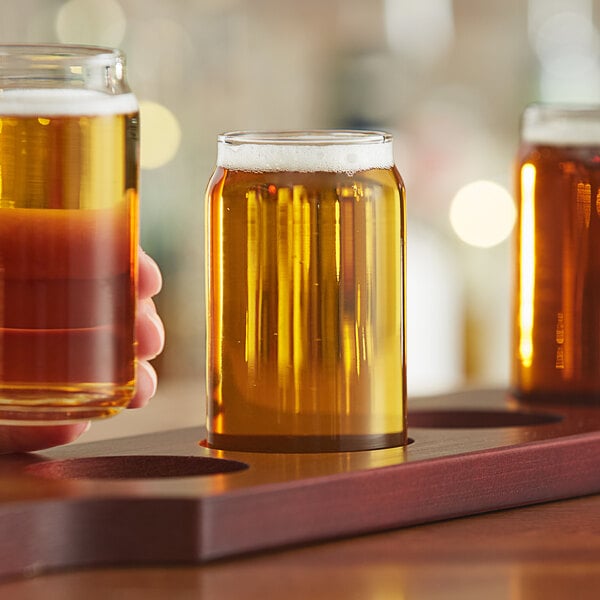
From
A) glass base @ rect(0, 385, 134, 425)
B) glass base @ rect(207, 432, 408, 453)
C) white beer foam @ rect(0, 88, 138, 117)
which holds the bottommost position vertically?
glass base @ rect(207, 432, 408, 453)

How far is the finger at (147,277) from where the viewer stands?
34.9 inches

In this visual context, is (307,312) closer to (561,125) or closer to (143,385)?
(143,385)

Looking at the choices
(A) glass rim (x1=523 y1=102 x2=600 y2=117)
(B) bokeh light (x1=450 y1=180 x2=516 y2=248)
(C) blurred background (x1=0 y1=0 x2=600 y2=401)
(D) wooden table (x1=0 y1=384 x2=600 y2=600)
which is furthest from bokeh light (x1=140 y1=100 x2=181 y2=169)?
(D) wooden table (x1=0 y1=384 x2=600 y2=600)

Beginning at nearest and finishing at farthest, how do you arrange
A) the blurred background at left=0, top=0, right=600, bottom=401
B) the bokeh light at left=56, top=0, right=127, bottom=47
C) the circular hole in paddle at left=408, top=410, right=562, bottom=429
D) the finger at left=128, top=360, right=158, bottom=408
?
the finger at left=128, top=360, right=158, bottom=408 < the circular hole in paddle at left=408, top=410, right=562, bottom=429 < the bokeh light at left=56, top=0, right=127, bottom=47 < the blurred background at left=0, top=0, right=600, bottom=401

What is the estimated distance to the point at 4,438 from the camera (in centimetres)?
84

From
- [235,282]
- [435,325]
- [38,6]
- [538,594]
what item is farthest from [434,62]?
[538,594]

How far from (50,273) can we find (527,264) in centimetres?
47

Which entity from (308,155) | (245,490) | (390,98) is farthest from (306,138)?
(390,98)

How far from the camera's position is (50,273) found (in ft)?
2.55

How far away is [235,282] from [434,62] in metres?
2.77

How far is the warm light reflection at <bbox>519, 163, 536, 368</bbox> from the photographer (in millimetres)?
1106

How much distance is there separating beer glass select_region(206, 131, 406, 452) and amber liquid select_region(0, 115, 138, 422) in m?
0.09

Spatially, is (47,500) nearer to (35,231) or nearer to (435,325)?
(35,231)

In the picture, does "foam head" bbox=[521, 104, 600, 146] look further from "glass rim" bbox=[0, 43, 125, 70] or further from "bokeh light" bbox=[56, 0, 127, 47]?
"bokeh light" bbox=[56, 0, 127, 47]
